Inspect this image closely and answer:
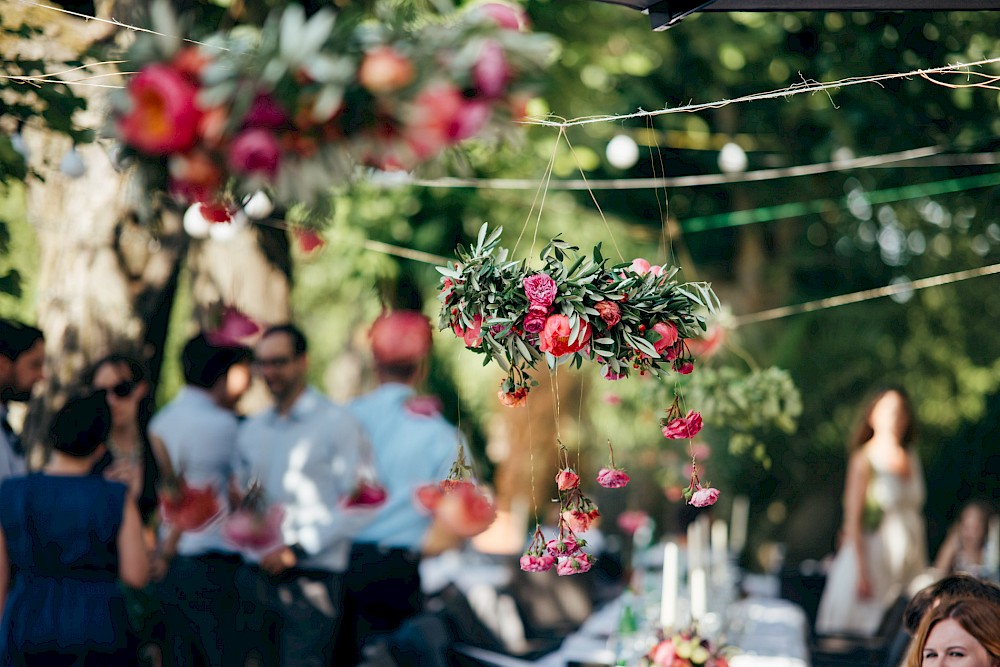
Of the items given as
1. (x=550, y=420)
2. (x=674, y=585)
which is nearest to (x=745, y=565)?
(x=550, y=420)

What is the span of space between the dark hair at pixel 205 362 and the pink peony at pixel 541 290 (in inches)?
107

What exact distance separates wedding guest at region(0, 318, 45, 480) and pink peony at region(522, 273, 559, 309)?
2.85 m

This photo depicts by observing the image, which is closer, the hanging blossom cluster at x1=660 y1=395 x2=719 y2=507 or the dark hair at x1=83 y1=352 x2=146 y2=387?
the hanging blossom cluster at x1=660 y1=395 x2=719 y2=507

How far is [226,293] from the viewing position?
589 centimetres

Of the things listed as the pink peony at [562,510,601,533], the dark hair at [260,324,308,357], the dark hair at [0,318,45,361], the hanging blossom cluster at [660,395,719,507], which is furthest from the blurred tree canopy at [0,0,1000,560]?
the pink peony at [562,510,601,533]

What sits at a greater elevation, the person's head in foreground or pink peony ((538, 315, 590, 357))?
pink peony ((538, 315, 590, 357))

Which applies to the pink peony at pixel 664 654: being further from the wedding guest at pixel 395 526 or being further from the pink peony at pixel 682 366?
the wedding guest at pixel 395 526

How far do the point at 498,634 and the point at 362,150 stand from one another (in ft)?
14.0

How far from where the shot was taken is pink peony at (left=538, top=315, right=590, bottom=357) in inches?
81.8

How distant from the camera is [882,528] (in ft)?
19.6

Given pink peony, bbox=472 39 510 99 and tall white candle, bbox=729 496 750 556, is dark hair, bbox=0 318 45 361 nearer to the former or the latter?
pink peony, bbox=472 39 510 99

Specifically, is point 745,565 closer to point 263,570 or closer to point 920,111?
point 920,111

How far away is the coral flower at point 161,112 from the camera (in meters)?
1.16

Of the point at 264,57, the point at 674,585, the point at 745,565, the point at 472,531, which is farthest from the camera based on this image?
the point at 745,565
